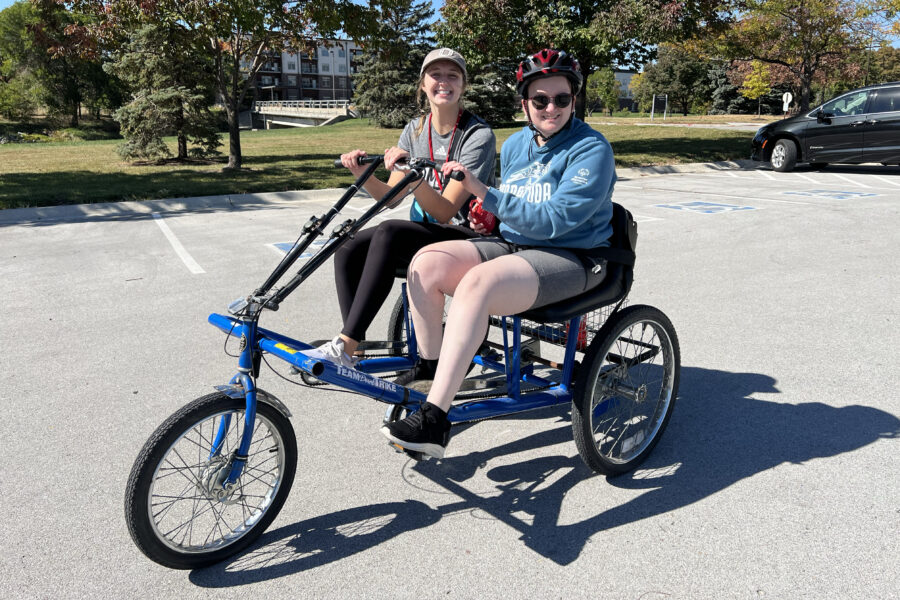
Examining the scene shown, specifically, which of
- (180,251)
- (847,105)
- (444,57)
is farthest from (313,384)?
(847,105)

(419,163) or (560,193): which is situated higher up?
(419,163)

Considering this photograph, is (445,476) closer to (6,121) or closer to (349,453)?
(349,453)

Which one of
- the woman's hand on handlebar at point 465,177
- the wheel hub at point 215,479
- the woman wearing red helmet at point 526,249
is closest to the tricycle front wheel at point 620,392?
the woman wearing red helmet at point 526,249

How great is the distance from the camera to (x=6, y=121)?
46875 millimetres

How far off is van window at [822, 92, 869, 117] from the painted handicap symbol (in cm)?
659

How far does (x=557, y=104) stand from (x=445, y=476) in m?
1.66

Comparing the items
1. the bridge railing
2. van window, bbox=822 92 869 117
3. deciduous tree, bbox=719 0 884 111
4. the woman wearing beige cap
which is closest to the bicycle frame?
the woman wearing beige cap

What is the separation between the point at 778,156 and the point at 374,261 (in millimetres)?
15355

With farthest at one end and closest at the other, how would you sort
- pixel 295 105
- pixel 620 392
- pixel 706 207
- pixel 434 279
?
pixel 295 105
pixel 706 207
pixel 620 392
pixel 434 279

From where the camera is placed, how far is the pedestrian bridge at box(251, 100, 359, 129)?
196ft

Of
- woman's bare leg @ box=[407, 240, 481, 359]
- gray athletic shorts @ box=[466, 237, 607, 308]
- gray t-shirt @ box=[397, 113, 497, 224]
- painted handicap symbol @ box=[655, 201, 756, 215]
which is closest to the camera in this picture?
gray athletic shorts @ box=[466, 237, 607, 308]

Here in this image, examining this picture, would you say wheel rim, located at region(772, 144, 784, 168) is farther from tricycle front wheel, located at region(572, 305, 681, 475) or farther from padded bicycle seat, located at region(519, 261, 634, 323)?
padded bicycle seat, located at region(519, 261, 634, 323)

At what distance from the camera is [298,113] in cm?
6606

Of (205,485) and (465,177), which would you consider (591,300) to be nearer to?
(465,177)
